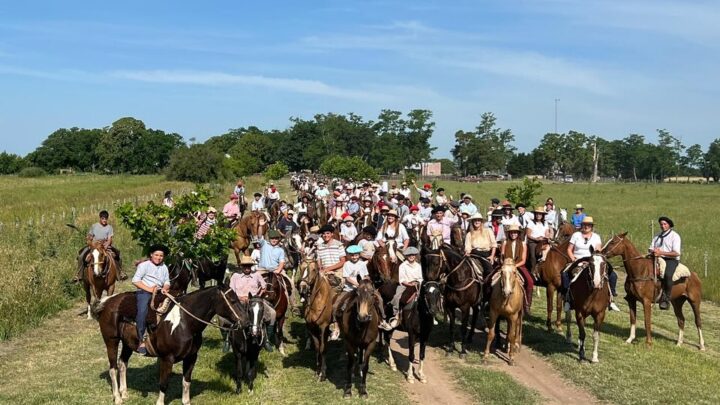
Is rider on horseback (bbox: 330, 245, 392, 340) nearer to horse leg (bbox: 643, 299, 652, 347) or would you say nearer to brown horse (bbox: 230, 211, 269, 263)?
horse leg (bbox: 643, 299, 652, 347)

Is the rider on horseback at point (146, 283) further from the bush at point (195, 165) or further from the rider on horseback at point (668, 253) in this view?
the bush at point (195, 165)

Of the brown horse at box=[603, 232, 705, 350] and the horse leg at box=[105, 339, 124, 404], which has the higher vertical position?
the brown horse at box=[603, 232, 705, 350]

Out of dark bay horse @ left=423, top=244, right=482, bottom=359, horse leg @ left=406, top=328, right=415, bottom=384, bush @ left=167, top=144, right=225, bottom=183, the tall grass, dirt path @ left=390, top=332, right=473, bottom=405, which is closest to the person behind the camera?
dirt path @ left=390, top=332, right=473, bottom=405

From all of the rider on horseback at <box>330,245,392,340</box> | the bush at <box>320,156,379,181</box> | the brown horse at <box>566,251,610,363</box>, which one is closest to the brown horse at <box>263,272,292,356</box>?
the rider on horseback at <box>330,245,392,340</box>

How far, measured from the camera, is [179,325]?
936cm

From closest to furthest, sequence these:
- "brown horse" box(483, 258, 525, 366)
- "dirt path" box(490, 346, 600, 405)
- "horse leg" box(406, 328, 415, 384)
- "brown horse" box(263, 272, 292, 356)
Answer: "dirt path" box(490, 346, 600, 405) → "horse leg" box(406, 328, 415, 384) → "brown horse" box(483, 258, 525, 366) → "brown horse" box(263, 272, 292, 356)

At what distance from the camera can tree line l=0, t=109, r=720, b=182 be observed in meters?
124

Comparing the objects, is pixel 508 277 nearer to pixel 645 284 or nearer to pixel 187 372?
pixel 645 284

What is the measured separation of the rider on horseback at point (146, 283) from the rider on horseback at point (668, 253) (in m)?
10.0

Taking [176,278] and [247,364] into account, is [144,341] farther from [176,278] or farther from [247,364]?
[176,278]

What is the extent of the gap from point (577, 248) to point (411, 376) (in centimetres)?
498

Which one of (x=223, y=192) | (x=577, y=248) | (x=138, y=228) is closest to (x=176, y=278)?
(x=138, y=228)

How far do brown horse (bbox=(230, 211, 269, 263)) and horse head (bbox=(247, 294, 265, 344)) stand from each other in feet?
30.8

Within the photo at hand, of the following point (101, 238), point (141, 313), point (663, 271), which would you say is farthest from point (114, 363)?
point (663, 271)
